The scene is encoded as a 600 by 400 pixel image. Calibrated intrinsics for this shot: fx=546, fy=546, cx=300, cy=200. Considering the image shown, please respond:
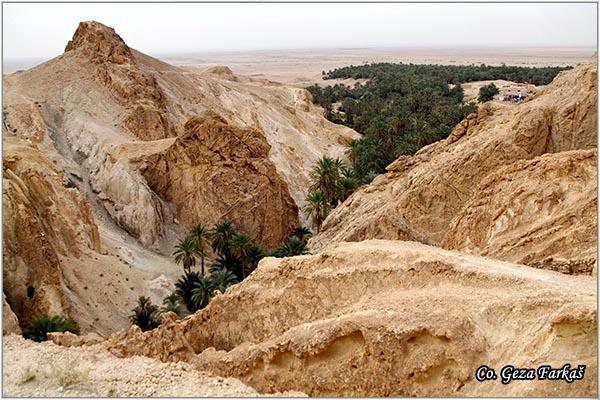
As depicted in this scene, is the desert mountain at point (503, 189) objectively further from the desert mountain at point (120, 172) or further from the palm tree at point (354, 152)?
the palm tree at point (354, 152)

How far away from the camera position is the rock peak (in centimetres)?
4781

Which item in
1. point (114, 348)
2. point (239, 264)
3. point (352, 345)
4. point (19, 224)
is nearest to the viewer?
point (352, 345)

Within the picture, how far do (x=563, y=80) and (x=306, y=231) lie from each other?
1750 cm

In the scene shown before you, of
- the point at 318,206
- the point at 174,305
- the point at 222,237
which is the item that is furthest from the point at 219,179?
the point at 174,305

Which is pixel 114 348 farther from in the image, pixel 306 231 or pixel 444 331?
pixel 306 231

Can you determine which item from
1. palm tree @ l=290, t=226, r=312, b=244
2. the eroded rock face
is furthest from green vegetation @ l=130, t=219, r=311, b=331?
palm tree @ l=290, t=226, r=312, b=244

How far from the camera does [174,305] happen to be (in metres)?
24.0

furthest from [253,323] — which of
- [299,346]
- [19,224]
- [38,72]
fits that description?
[38,72]

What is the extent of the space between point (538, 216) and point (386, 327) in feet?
28.1

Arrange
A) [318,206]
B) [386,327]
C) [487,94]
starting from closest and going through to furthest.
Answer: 1. [386,327]
2. [318,206]
3. [487,94]

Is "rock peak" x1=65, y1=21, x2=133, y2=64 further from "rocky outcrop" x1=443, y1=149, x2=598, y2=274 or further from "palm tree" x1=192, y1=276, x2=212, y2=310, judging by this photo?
"rocky outcrop" x1=443, y1=149, x2=598, y2=274

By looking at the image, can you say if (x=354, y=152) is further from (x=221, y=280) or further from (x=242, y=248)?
(x=221, y=280)

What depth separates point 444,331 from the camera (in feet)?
29.4

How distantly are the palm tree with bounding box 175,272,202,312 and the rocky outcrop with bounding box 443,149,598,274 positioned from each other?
43.7 feet
